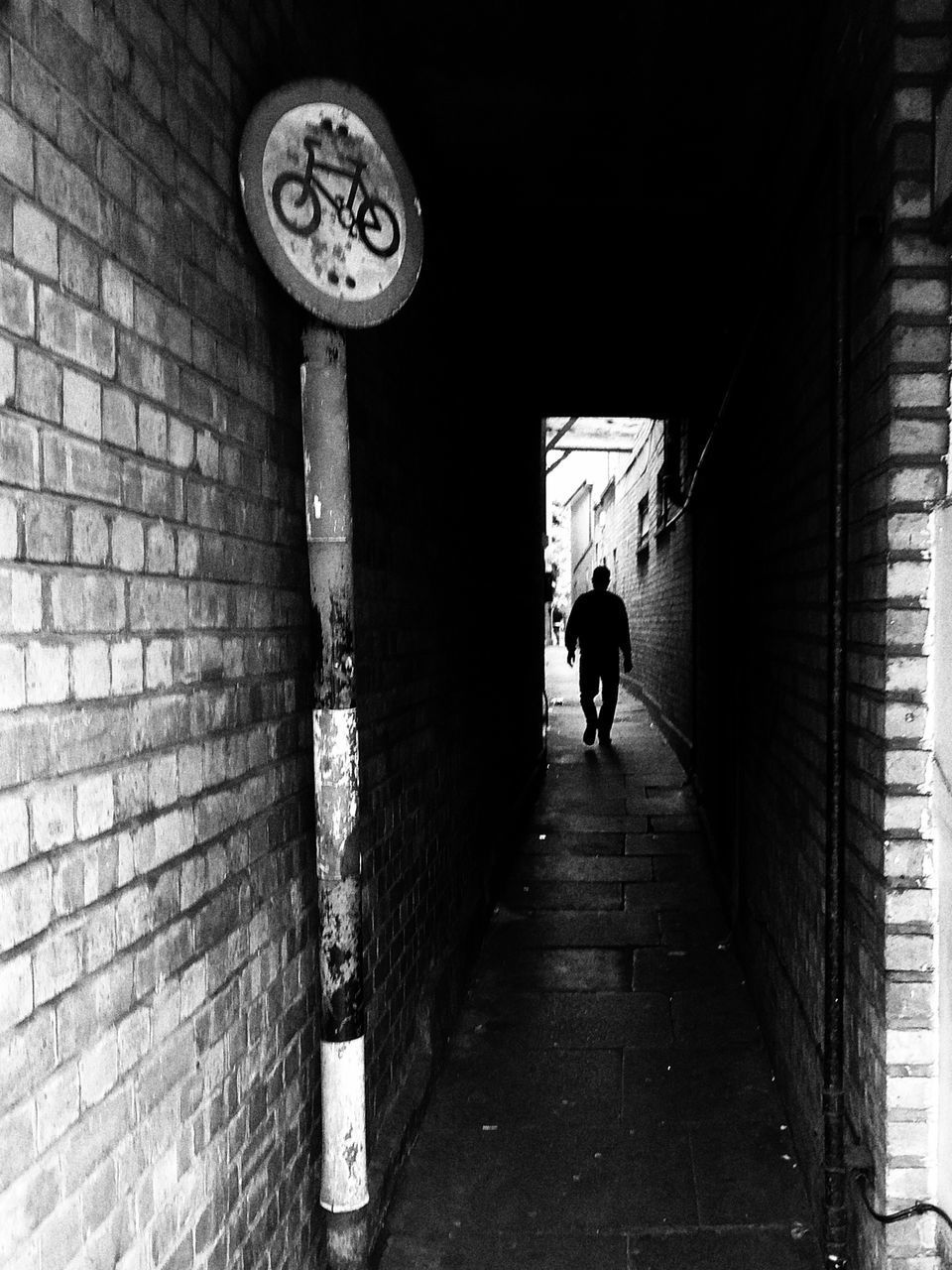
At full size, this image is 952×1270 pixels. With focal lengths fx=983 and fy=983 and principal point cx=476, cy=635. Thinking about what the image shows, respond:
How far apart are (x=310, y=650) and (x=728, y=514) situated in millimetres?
4256

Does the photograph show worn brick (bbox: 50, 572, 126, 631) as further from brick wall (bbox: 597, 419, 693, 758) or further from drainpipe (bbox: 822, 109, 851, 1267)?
brick wall (bbox: 597, 419, 693, 758)

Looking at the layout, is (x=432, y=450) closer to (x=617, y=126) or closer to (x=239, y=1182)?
(x=617, y=126)

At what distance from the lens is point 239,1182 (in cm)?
211

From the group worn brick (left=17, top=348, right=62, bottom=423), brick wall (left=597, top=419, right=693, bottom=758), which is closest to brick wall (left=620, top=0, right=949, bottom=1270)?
worn brick (left=17, top=348, right=62, bottom=423)

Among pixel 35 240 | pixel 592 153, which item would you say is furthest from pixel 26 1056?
pixel 592 153

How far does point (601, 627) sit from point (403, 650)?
8002mm

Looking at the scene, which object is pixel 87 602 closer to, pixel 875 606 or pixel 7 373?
pixel 7 373

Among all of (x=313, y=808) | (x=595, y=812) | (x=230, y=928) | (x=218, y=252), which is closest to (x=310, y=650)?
(x=313, y=808)

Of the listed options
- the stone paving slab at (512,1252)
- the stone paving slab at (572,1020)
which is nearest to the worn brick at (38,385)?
the stone paving slab at (512,1252)

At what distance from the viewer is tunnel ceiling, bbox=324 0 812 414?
3428 millimetres

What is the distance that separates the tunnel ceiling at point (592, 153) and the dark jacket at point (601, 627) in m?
4.79

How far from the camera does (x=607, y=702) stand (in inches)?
466

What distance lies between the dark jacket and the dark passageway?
19.3 ft

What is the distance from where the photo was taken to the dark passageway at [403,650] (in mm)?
1492
